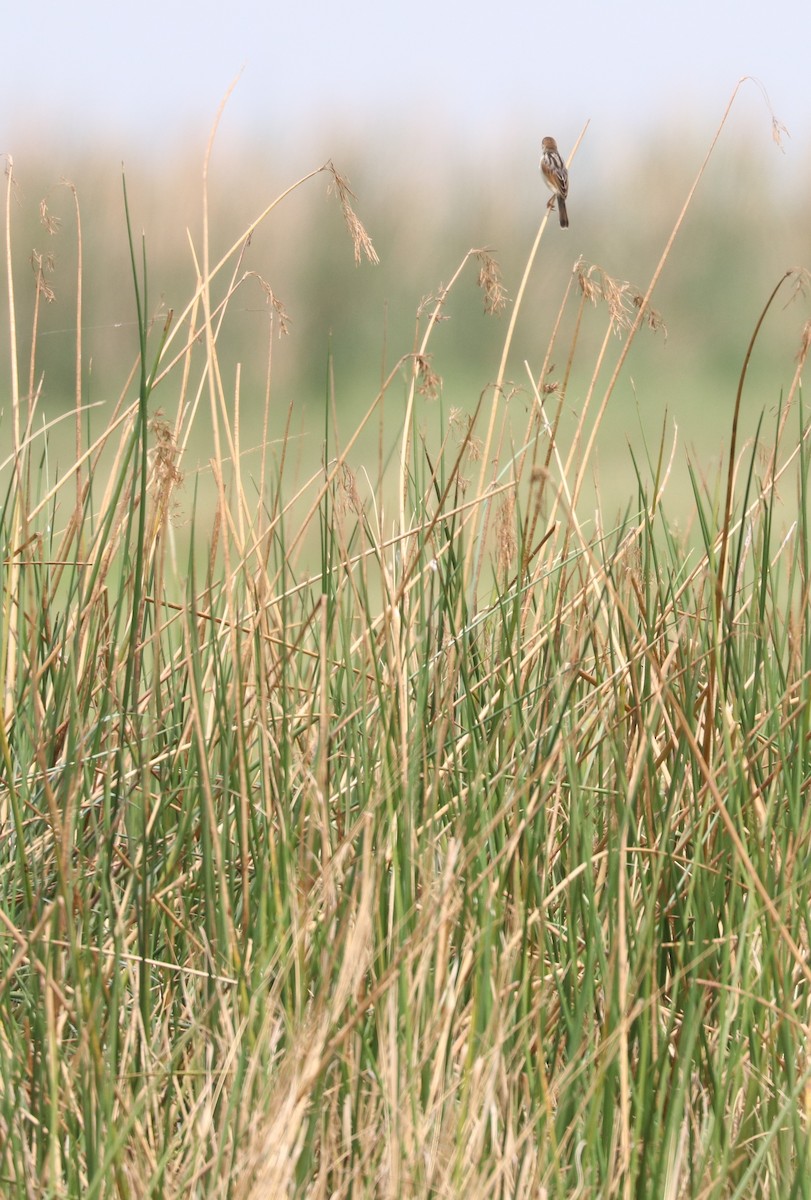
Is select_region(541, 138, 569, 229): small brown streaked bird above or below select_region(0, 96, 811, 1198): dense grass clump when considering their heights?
above

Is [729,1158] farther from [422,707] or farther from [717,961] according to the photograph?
[422,707]

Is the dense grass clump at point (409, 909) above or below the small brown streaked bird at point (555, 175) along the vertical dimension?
below

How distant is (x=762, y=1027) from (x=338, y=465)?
1.82 feet

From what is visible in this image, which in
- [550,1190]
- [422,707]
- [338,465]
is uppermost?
[338,465]

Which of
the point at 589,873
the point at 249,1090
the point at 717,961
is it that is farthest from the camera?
the point at 717,961

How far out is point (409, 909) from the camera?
807 millimetres

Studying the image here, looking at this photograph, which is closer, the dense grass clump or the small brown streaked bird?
the dense grass clump

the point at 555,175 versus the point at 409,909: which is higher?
the point at 555,175

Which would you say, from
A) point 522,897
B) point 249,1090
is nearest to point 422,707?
point 522,897

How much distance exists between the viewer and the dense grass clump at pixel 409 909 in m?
0.73

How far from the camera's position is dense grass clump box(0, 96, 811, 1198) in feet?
2.39

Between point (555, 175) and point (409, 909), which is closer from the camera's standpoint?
point (409, 909)

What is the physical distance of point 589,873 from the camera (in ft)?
2.81

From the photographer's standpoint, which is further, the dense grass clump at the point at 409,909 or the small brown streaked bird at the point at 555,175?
the small brown streaked bird at the point at 555,175
